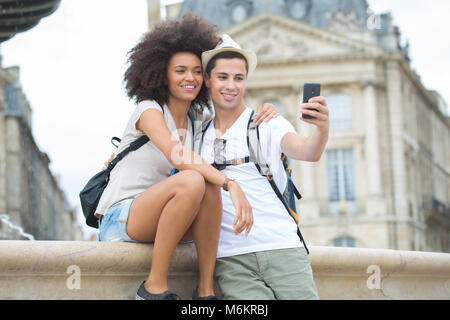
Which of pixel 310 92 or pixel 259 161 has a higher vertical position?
pixel 310 92

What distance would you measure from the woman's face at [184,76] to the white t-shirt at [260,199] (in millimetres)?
261

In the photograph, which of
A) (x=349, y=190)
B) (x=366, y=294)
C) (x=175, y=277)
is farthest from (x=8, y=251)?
(x=349, y=190)

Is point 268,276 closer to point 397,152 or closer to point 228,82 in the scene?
point 228,82

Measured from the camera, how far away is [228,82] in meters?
3.65

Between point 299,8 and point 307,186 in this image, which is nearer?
point 307,186

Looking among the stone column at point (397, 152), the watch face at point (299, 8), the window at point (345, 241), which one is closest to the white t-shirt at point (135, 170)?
the window at point (345, 241)

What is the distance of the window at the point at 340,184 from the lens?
3803cm

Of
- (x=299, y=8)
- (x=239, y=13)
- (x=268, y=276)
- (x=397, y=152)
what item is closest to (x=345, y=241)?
(x=397, y=152)

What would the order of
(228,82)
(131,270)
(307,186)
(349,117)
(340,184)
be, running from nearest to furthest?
(131,270) → (228,82) → (307,186) → (340,184) → (349,117)

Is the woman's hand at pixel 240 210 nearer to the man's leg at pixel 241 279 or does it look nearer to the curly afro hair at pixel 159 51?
the man's leg at pixel 241 279

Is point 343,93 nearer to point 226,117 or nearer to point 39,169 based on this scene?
point 39,169

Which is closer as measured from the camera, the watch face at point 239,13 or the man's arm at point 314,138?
the man's arm at point 314,138

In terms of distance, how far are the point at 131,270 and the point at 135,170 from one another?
0.44 m

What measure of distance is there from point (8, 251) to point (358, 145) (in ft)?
119
